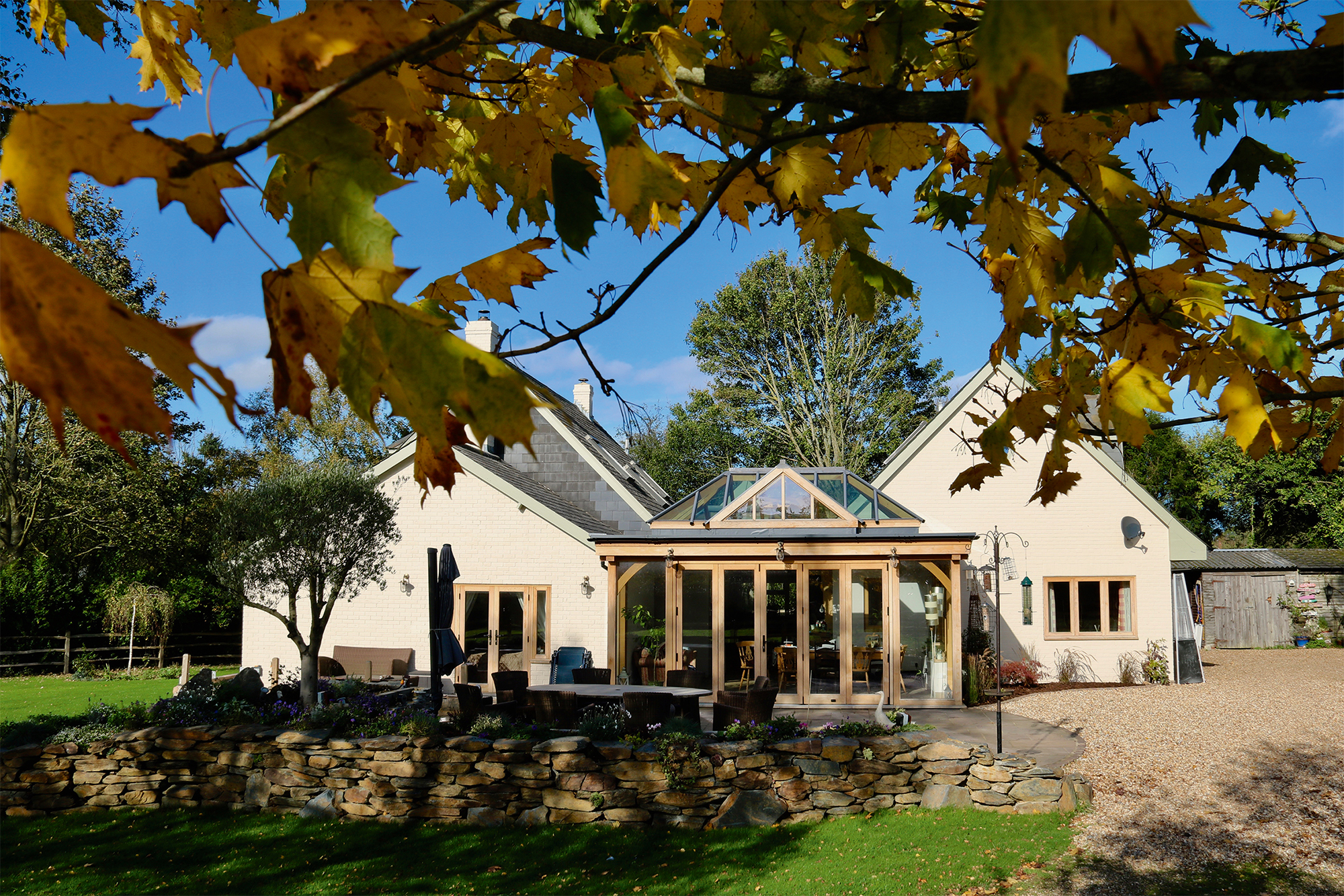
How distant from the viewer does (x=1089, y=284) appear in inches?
94.0

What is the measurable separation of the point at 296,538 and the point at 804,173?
10.7 meters

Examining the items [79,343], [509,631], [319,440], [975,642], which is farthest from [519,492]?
[319,440]

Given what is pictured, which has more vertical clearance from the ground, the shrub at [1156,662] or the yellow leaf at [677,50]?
the yellow leaf at [677,50]

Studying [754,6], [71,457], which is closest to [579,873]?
[754,6]

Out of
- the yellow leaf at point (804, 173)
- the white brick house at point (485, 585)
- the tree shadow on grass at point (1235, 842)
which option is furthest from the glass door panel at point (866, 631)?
the yellow leaf at point (804, 173)

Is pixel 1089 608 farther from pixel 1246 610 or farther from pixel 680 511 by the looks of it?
pixel 1246 610

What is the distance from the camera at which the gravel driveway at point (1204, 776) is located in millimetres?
7176

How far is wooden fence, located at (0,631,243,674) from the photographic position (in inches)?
862

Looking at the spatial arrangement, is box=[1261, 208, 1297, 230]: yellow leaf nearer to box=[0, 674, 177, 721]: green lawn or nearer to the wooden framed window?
the wooden framed window

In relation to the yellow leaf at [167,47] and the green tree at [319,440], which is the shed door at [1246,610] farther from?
the yellow leaf at [167,47]

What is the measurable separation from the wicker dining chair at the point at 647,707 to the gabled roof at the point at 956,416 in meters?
9.37

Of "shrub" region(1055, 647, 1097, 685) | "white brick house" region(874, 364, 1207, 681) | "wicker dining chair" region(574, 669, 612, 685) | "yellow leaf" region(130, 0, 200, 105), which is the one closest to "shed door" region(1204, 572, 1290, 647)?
"white brick house" region(874, 364, 1207, 681)

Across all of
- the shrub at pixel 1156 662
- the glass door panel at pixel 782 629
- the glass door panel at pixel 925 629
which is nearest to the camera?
the glass door panel at pixel 925 629

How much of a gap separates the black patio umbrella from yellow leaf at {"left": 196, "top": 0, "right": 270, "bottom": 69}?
836 centimetres
